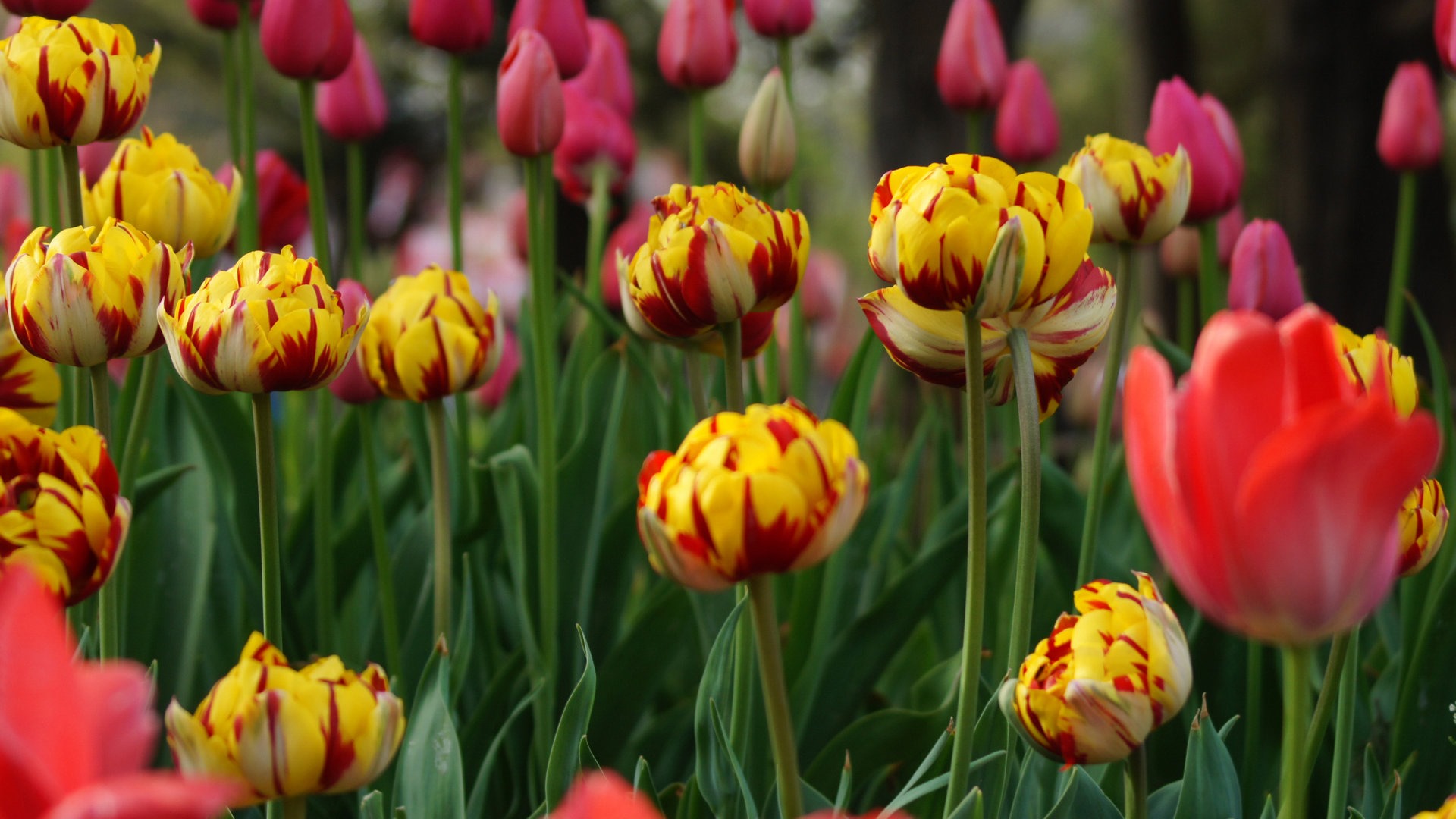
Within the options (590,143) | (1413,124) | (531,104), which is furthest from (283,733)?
(1413,124)

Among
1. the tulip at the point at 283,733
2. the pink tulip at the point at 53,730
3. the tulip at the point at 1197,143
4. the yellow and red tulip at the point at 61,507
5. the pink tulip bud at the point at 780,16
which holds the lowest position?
the tulip at the point at 283,733

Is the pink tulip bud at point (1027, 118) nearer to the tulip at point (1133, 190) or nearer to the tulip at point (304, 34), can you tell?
the tulip at point (1133, 190)

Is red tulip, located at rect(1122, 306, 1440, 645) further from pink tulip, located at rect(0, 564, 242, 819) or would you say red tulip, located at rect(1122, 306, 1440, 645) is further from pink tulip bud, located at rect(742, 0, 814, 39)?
pink tulip bud, located at rect(742, 0, 814, 39)

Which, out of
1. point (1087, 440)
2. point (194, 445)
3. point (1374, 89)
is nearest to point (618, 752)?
point (194, 445)

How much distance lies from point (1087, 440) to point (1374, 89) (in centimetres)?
134

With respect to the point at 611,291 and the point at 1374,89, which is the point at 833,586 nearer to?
the point at 611,291

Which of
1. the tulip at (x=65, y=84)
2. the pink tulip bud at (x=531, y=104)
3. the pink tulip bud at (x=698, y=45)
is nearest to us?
the tulip at (x=65, y=84)

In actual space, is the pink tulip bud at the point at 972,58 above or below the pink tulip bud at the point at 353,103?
above

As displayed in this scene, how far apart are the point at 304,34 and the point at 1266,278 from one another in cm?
85

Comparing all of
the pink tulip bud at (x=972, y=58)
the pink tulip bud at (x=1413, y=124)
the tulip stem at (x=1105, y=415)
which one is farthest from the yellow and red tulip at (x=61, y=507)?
the pink tulip bud at (x=1413, y=124)

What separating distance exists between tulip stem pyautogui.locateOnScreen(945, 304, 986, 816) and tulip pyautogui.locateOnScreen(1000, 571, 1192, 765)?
0.03 m

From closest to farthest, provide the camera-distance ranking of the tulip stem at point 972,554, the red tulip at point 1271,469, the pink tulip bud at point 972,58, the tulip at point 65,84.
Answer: the red tulip at point 1271,469
the tulip stem at point 972,554
the tulip at point 65,84
the pink tulip bud at point 972,58

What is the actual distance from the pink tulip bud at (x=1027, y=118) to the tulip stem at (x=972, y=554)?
964mm

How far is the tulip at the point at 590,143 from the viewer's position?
4.67ft
